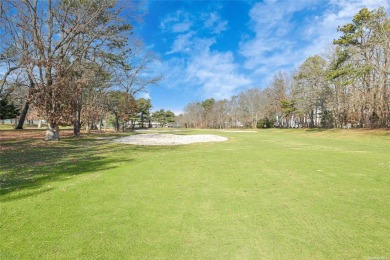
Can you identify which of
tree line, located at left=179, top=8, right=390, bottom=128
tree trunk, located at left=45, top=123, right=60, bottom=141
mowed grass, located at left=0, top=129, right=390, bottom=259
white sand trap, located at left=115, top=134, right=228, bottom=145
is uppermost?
tree line, located at left=179, top=8, right=390, bottom=128

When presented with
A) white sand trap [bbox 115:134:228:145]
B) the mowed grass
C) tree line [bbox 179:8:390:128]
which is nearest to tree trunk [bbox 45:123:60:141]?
white sand trap [bbox 115:134:228:145]

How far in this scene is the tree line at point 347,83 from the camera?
26.6m

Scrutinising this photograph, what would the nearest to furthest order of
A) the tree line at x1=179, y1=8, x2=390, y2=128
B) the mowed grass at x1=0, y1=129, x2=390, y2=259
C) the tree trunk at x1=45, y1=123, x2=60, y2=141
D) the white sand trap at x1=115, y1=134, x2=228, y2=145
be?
1. the mowed grass at x1=0, y1=129, x2=390, y2=259
2. the tree trunk at x1=45, y1=123, x2=60, y2=141
3. the white sand trap at x1=115, y1=134, x2=228, y2=145
4. the tree line at x1=179, y1=8, x2=390, y2=128

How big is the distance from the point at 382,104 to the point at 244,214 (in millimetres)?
34212

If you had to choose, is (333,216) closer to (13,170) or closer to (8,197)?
(8,197)

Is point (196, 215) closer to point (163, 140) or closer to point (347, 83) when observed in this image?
point (163, 140)

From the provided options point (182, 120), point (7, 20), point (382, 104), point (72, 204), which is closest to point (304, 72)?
point (382, 104)

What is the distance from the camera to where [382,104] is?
2866 centimetres

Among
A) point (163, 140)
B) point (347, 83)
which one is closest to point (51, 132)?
point (163, 140)

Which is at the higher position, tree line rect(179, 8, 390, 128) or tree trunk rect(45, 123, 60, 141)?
tree line rect(179, 8, 390, 128)

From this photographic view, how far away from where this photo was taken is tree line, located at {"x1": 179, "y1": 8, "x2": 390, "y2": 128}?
2656 centimetres

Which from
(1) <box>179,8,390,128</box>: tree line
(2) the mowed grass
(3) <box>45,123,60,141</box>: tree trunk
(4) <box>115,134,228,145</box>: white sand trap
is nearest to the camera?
(2) the mowed grass

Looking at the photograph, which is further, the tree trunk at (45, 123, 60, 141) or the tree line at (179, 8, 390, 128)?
the tree line at (179, 8, 390, 128)

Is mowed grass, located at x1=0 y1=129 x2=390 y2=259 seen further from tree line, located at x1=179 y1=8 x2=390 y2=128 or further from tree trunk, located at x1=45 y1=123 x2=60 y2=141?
tree line, located at x1=179 y1=8 x2=390 y2=128
